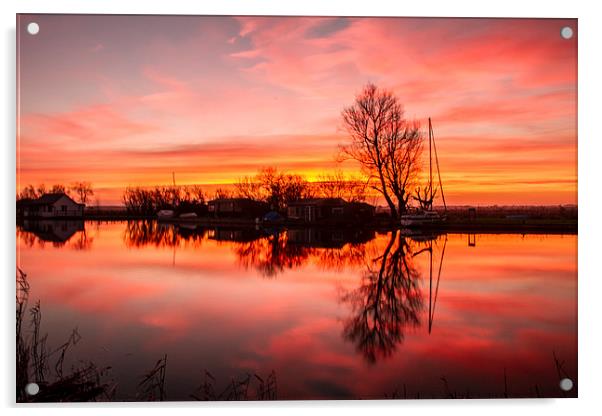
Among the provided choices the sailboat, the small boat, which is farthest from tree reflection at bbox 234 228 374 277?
the small boat

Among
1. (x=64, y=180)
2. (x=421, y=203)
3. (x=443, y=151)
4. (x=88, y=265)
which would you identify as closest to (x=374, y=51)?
(x=443, y=151)

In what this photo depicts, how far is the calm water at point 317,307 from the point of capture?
3047mm

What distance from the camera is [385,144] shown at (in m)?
3.46

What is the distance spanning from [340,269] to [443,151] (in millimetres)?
988

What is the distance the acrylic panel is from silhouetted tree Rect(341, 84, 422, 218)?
1 cm

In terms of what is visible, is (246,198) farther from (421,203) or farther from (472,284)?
(472,284)

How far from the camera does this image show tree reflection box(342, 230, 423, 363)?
3154mm

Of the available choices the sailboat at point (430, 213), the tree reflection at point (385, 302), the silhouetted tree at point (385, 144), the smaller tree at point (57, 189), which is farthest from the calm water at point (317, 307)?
the silhouetted tree at point (385, 144)

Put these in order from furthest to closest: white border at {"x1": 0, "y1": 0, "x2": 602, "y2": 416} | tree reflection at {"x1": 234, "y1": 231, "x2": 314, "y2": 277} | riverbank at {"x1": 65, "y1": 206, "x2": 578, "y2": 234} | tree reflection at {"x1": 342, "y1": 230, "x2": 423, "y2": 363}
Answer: tree reflection at {"x1": 234, "y1": 231, "x2": 314, "y2": 277} → riverbank at {"x1": 65, "y1": 206, "x2": 578, "y2": 234} → tree reflection at {"x1": 342, "y1": 230, "x2": 423, "y2": 363} → white border at {"x1": 0, "y1": 0, "x2": 602, "y2": 416}

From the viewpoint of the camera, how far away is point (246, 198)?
11.4 ft

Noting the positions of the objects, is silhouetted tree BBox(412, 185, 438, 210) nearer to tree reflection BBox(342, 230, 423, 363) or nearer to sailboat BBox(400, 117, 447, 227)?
sailboat BBox(400, 117, 447, 227)
